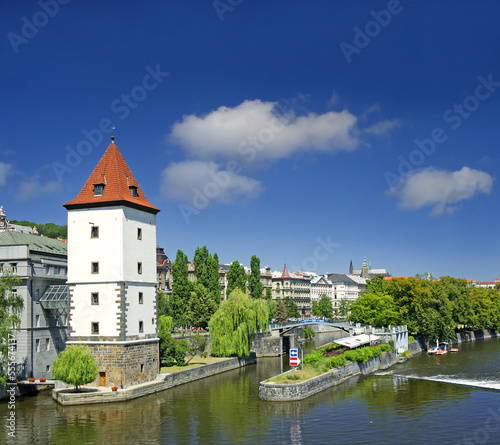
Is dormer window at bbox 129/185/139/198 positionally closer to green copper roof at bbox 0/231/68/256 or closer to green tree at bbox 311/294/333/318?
green copper roof at bbox 0/231/68/256

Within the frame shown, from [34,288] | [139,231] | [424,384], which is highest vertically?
[139,231]

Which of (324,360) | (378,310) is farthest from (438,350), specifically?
(324,360)

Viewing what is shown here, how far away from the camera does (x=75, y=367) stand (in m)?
43.8

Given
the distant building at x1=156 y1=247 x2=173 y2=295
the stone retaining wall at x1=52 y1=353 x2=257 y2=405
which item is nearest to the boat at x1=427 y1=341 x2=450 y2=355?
the stone retaining wall at x1=52 y1=353 x2=257 y2=405

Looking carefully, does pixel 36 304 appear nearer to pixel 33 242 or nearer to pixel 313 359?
pixel 33 242

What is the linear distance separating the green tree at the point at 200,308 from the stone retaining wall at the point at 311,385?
31.7 m

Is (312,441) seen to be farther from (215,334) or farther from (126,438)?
(215,334)

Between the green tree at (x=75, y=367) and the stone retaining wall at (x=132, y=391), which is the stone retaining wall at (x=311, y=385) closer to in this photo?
the stone retaining wall at (x=132, y=391)

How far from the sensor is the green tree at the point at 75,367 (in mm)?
43656

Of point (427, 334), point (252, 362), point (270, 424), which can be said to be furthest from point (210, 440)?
point (427, 334)

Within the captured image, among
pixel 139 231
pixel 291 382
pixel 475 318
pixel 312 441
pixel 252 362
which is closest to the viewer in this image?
pixel 312 441

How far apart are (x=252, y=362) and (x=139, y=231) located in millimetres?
29834

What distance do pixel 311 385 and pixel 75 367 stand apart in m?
19.5

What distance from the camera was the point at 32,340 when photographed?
5125 cm
